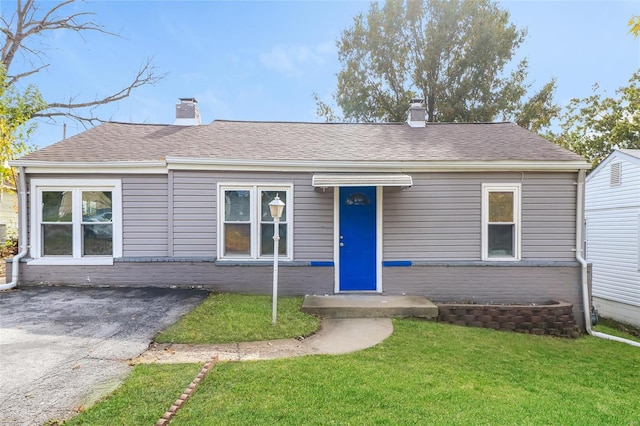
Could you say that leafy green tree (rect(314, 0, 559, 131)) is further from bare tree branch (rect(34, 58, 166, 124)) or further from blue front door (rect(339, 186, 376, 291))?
blue front door (rect(339, 186, 376, 291))

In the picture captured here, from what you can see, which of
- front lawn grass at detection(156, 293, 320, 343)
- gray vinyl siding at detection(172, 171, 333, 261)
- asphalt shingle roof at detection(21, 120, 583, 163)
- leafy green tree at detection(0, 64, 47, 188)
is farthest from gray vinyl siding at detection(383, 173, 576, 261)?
leafy green tree at detection(0, 64, 47, 188)

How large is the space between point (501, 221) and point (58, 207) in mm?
9280

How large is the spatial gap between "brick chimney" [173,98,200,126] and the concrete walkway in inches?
254

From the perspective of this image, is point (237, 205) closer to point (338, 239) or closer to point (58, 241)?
point (338, 239)

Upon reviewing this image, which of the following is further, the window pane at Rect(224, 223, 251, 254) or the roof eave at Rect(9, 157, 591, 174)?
the window pane at Rect(224, 223, 251, 254)

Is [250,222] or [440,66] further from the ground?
[440,66]

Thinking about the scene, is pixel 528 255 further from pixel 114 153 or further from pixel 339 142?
pixel 114 153

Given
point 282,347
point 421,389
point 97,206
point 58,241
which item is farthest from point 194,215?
point 421,389

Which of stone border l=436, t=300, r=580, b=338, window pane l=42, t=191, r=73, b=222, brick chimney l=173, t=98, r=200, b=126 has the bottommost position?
stone border l=436, t=300, r=580, b=338

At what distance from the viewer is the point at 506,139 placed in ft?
25.8

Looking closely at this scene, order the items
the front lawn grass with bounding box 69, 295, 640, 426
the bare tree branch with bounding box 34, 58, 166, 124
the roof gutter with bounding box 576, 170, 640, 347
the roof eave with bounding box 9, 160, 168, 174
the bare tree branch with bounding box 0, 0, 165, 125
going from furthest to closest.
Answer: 1. the bare tree branch with bounding box 34, 58, 166, 124
2. the bare tree branch with bounding box 0, 0, 165, 125
3. the roof gutter with bounding box 576, 170, 640, 347
4. the roof eave with bounding box 9, 160, 168, 174
5. the front lawn grass with bounding box 69, 295, 640, 426

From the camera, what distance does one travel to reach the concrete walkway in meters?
3.82

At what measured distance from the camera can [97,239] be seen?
6.73 metres

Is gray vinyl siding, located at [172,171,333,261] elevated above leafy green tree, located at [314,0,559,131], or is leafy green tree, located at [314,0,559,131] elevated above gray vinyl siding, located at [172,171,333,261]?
leafy green tree, located at [314,0,559,131]
